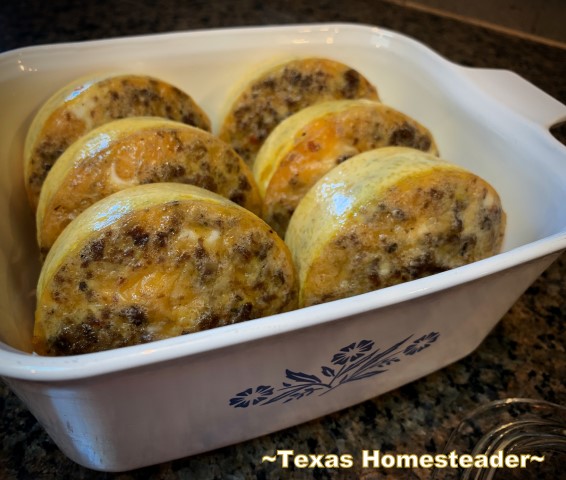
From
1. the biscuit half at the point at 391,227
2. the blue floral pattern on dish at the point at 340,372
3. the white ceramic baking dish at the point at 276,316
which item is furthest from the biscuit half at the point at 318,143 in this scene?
the blue floral pattern on dish at the point at 340,372

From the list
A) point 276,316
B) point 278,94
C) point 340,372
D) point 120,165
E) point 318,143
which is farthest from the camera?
point 278,94

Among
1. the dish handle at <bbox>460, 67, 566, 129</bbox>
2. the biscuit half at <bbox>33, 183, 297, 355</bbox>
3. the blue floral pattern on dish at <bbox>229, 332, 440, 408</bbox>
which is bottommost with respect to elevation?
the blue floral pattern on dish at <bbox>229, 332, 440, 408</bbox>

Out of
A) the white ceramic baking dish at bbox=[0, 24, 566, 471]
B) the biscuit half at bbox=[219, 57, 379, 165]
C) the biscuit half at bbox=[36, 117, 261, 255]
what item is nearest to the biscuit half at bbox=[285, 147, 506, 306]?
the white ceramic baking dish at bbox=[0, 24, 566, 471]

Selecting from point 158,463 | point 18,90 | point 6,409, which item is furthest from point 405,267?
point 18,90

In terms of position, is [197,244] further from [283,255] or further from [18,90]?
[18,90]

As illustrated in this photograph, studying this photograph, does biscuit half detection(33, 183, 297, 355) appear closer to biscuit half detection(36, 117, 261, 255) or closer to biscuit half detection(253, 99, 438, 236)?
biscuit half detection(36, 117, 261, 255)

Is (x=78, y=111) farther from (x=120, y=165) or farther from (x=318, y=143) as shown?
(x=318, y=143)

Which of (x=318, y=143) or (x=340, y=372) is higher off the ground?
(x=318, y=143)

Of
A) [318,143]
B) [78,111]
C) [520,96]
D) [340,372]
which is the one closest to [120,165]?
[78,111]
